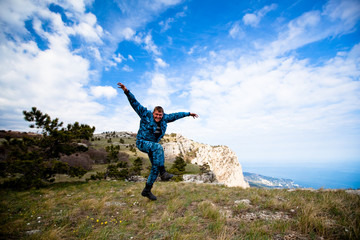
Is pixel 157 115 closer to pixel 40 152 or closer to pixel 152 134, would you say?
pixel 152 134

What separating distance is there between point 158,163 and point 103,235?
2.50 meters

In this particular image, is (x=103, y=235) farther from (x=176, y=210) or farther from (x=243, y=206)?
(x=243, y=206)

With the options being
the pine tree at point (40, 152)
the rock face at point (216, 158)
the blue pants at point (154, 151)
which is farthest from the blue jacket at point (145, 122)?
the rock face at point (216, 158)

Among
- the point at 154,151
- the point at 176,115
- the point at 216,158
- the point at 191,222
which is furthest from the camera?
the point at 216,158

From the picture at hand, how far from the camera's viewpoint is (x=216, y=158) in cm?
5588

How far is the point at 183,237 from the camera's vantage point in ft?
9.53

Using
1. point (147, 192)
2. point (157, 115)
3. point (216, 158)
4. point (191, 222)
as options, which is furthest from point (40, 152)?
point (216, 158)

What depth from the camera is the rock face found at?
5081cm

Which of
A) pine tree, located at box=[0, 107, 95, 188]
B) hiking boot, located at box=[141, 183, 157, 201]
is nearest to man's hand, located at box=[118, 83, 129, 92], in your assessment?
hiking boot, located at box=[141, 183, 157, 201]

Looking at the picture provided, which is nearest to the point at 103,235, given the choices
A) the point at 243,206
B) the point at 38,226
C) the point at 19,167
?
the point at 38,226

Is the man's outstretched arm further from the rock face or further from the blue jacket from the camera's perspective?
the rock face

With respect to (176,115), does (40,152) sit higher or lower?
lower

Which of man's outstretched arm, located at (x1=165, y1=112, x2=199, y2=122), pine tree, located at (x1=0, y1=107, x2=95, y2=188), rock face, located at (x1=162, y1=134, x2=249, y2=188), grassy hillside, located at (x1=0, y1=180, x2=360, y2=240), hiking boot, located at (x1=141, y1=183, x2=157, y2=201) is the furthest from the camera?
rock face, located at (x1=162, y1=134, x2=249, y2=188)

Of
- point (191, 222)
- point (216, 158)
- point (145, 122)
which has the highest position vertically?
point (145, 122)
